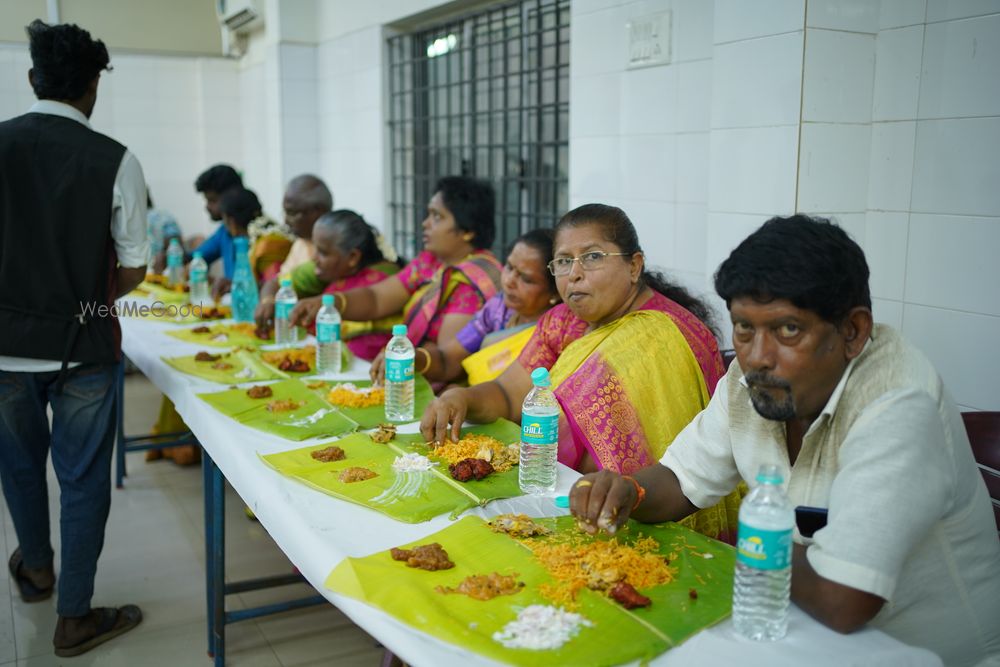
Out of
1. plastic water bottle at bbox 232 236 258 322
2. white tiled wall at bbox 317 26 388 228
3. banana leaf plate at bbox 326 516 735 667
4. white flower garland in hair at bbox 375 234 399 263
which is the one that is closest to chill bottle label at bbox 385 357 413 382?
banana leaf plate at bbox 326 516 735 667

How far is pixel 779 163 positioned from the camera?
291 cm

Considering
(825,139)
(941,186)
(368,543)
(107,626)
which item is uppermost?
(825,139)

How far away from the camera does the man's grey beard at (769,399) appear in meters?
1.52

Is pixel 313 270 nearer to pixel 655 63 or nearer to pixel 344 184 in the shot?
pixel 655 63

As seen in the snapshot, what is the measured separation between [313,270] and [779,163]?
246 centimetres

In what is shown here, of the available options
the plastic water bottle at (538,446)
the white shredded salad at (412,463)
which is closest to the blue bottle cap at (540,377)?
the plastic water bottle at (538,446)

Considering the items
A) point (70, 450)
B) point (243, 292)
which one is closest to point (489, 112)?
point (243, 292)

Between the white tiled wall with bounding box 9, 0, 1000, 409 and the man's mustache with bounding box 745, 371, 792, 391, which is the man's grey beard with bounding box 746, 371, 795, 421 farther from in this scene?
the white tiled wall with bounding box 9, 0, 1000, 409

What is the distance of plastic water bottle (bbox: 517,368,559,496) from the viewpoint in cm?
202

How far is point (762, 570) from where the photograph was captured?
4.44 feet

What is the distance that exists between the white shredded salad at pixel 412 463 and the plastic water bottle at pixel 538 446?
24 cm

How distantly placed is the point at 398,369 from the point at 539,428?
75cm

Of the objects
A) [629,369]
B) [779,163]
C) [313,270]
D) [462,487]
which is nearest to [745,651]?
[462,487]

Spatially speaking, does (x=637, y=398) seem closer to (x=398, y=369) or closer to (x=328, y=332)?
(x=398, y=369)
